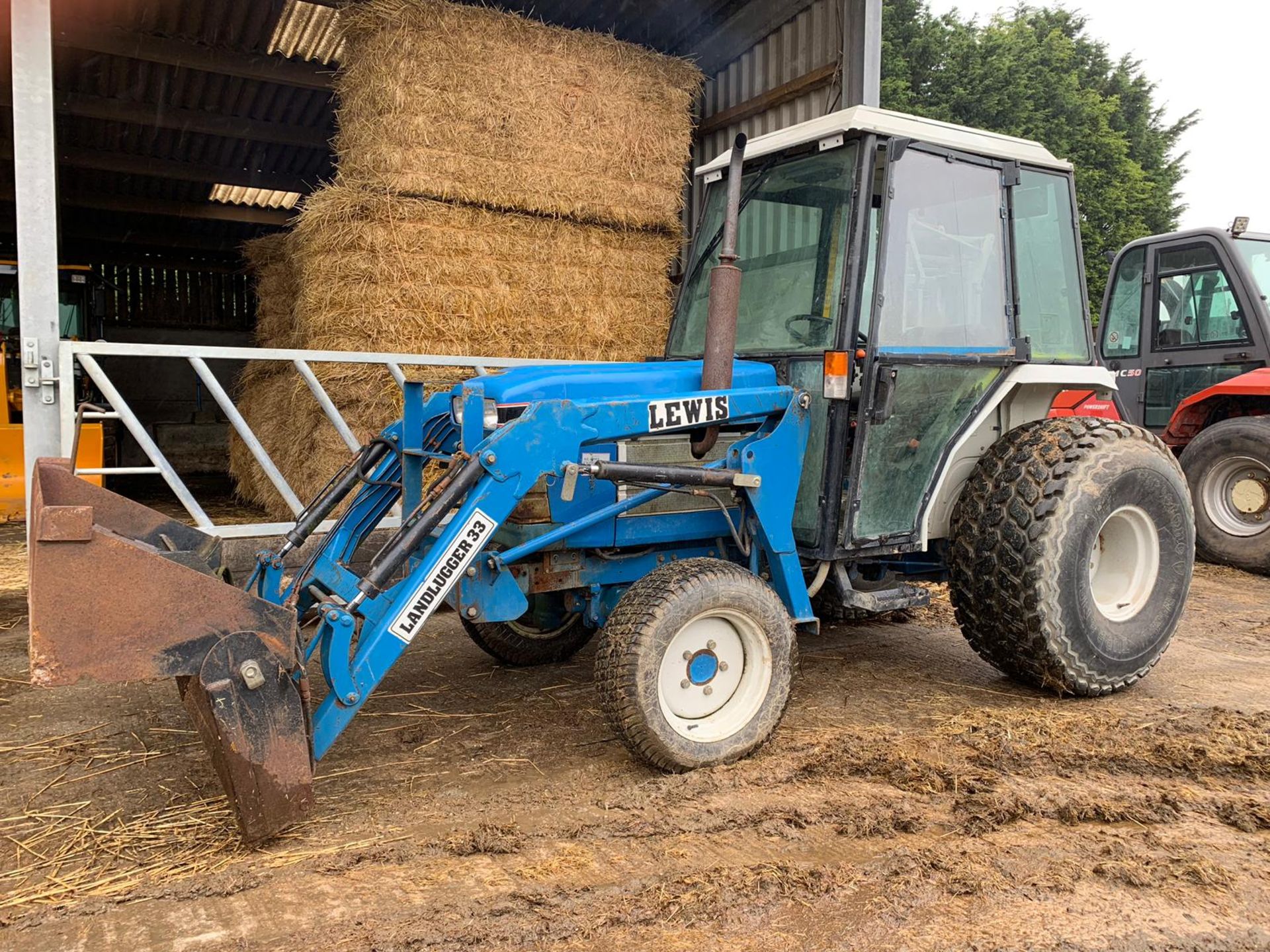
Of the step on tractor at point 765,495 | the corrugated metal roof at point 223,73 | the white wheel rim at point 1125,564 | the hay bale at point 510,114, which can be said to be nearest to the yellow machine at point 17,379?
the corrugated metal roof at point 223,73

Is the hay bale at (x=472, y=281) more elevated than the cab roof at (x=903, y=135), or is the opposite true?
the cab roof at (x=903, y=135)

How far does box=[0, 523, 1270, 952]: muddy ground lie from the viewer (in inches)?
88.9

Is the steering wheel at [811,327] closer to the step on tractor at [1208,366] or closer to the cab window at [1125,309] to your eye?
the step on tractor at [1208,366]

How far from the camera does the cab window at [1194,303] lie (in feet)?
23.4

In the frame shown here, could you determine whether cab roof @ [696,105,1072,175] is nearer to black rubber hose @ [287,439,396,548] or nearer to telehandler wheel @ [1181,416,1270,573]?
black rubber hose @ [287,439,396,548]

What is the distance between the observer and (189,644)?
2.47m

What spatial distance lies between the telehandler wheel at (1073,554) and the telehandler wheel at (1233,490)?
3111mm

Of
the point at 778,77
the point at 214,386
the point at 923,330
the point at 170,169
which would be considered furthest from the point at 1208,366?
the point at 170,169

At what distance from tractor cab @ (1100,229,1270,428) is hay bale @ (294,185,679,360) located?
3.41 m

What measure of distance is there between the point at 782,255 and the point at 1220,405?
4972 mm

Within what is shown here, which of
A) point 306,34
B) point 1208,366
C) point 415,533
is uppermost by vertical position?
point 306,34

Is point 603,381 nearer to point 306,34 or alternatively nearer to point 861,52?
point 861,52

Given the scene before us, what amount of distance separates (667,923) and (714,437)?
1748 mm

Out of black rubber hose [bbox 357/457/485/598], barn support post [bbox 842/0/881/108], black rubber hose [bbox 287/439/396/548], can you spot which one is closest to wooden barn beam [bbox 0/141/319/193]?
barn support post [bbox 842/0/881/108]
